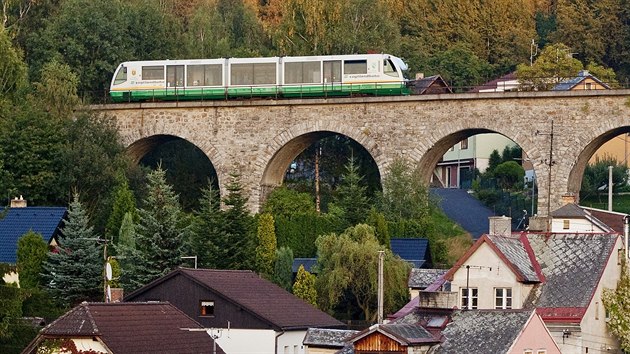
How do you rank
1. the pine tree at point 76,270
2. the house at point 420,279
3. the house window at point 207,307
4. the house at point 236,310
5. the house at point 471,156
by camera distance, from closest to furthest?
1. the house at point 236,310
2. the house window at point 207,307
3. the house at point 420,279
4. the pine tree at point 76,270
5. the house at point 471,156

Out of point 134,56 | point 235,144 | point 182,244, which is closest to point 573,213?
point 182,244

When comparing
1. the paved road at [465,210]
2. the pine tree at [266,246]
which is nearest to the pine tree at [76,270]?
the pine tree at [266,246]

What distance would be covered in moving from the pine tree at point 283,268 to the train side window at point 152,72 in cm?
1732

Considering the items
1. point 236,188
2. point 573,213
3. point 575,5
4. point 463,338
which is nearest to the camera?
point 463,338

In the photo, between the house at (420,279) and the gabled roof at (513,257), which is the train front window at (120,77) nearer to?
the house at (420,279)

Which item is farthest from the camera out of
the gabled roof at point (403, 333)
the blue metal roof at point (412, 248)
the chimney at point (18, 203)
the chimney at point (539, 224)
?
the chimney at point (18, 203)

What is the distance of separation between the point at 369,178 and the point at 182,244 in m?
20.4

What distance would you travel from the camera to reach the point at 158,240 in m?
59.1

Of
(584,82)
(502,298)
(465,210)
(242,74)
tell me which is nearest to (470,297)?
(502,298)

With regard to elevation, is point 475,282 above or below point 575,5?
below

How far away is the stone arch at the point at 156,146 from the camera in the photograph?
75.1 meters

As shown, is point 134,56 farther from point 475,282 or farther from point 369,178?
point 475,282

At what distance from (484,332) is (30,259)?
21.8 m

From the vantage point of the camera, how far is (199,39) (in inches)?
3693
